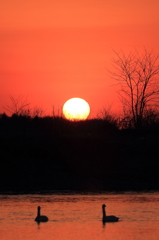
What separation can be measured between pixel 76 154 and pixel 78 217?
1781 cm

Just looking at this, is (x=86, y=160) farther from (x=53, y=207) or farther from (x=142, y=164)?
(x=53, y=207)

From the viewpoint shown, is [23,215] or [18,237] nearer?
[18,237]

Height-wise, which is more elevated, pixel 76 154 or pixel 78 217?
pixel 76 154

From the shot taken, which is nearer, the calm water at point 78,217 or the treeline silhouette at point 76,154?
the calm water at point 78,217

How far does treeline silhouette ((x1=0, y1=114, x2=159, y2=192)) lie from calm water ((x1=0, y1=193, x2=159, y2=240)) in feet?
16.9

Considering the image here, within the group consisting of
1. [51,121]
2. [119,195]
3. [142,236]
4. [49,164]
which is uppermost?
[51,121]

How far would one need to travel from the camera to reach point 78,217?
24.3 meters

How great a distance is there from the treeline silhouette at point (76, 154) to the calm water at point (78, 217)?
5157 mm

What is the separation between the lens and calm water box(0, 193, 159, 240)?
21375 mm

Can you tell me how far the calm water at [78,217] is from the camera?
21.4m

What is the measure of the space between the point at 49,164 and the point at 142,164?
6036 millimetres

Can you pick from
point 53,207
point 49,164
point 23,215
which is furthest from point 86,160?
point 23,215

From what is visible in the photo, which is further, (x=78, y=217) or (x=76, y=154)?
(x=76, y=154)

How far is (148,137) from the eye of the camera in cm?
4622
